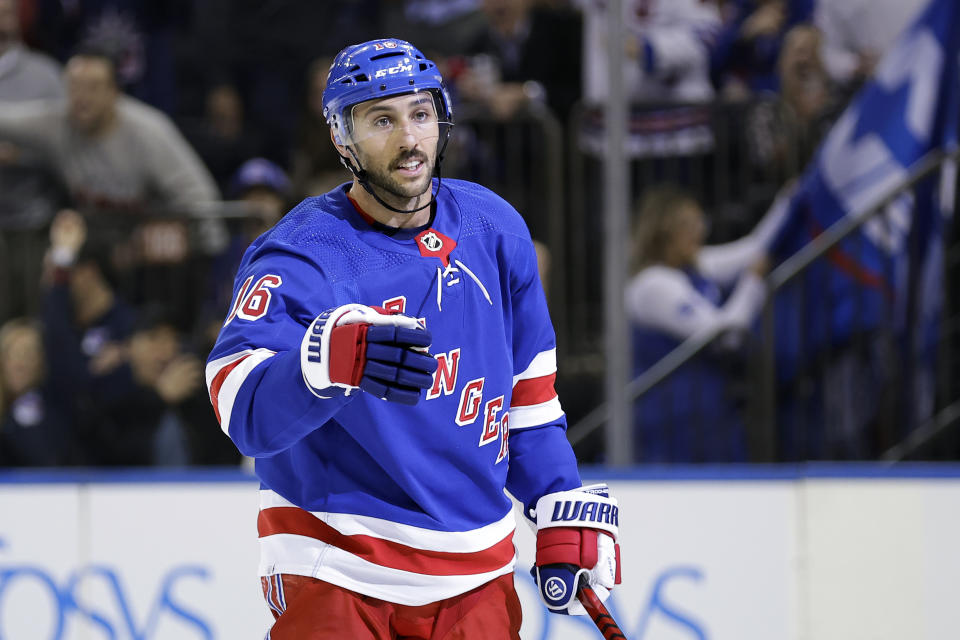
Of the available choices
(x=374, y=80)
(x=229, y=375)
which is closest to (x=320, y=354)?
(x=229, y=375)

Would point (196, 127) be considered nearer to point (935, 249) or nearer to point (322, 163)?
point (322, 163)

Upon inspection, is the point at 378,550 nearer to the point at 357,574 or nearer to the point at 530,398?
the point at 357,574

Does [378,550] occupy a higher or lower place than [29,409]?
lower

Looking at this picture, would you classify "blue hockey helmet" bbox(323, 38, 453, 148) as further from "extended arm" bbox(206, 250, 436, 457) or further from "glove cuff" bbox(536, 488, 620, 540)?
"glove cuff" bbox(536, 488, 620, 540)

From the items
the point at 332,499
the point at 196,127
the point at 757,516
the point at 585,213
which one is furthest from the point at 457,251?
the point at 196,127

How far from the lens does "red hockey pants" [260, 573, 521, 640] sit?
172 cm

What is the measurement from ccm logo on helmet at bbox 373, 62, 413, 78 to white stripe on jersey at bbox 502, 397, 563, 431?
0.54 metres

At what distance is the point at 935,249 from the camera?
423 cm

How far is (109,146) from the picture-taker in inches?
192

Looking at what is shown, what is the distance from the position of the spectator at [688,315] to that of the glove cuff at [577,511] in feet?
8.18

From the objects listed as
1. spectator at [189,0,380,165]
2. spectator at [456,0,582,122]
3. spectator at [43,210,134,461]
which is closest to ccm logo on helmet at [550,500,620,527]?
spectator at [43,210,134,461]

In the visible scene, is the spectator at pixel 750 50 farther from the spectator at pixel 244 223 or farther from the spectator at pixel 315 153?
the spectator at pixel 244 223

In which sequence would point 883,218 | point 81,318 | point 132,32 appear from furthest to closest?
1. point 132,32
2. point 81,318
3. point 883,218

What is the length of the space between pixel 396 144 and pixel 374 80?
0.09 metres
